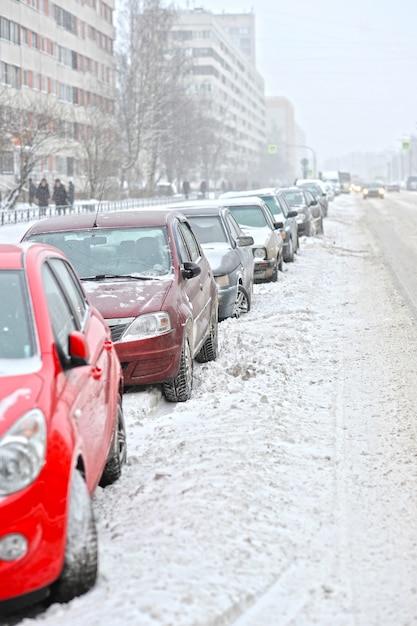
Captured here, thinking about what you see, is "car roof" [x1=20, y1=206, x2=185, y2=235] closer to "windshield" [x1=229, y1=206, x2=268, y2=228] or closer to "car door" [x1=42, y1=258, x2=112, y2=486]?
"car door" [x1=42, y1=258, x2=112, y2=486]

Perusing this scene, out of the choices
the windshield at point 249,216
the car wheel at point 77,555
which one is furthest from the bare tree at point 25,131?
the car wheel at point 77,555

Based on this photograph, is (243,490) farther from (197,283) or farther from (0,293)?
(197,283)

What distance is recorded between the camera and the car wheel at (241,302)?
44.7 ft

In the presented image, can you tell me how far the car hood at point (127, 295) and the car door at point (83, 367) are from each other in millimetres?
2091

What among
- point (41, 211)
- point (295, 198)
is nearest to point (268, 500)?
point (295, 198)

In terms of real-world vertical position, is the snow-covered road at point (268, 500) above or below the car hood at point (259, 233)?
below

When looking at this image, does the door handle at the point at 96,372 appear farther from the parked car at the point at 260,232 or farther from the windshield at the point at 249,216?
the windshield at the point at 249,216

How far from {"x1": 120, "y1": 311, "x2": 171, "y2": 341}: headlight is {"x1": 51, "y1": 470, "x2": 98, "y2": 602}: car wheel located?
389 centimetres

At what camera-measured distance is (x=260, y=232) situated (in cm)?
1819

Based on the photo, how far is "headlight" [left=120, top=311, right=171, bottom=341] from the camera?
327 inches

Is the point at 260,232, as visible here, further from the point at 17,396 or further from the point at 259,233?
the point at 17,396

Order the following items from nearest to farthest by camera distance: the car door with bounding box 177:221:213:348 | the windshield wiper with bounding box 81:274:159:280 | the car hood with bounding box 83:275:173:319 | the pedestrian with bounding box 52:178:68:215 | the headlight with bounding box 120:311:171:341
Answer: the headlight with bounding box 120:311:171:341, the car hood with bounding box 83:275:173:319, the windshield wiper with bounding box 81:274:159:280, the car door with bounding box 177:221:213:348, the pedestrian with bounding box 52:178:68:215

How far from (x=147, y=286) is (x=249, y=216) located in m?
10.2

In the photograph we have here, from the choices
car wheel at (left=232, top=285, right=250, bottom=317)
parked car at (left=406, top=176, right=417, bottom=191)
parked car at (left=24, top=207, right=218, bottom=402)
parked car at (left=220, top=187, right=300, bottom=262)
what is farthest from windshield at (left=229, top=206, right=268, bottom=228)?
parked car at (left=406, top=176, right=417, bottom=191)
